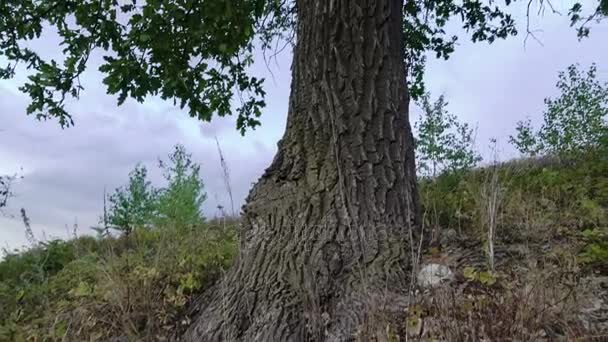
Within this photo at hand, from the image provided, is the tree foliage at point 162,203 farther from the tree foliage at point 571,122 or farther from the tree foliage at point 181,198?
the tree foliage at point 571,122

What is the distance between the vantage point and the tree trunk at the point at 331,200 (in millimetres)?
2584

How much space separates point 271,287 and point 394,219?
832 mm

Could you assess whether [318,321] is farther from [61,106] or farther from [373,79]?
[61,106]

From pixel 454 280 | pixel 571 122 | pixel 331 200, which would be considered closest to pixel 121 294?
pixel 331 200

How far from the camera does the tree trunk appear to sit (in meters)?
2.58

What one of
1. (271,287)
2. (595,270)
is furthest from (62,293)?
(595,270)

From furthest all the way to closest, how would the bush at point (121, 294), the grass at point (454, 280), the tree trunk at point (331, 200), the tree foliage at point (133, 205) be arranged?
the tree foliage at point (133, 205)
the bush at point (121, 294)
the tree trunk at point (331, 200)
the grass at point (454, 280)

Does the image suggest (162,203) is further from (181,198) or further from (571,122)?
(571,122)

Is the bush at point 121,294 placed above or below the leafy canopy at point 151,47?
below

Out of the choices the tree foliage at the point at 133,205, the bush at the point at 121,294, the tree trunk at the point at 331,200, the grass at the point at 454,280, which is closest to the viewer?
the grass at the point at 454,280

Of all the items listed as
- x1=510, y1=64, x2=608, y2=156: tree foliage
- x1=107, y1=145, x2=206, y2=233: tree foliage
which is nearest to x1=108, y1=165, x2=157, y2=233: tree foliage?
x1=107, y1=145, x2=206, y2=233: tree foliage

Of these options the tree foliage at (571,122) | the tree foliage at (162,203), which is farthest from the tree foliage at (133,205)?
the tree foliage at (571,122)

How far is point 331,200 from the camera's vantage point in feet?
9.38

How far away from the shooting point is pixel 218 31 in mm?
4887
